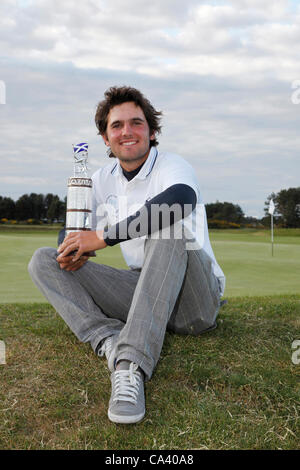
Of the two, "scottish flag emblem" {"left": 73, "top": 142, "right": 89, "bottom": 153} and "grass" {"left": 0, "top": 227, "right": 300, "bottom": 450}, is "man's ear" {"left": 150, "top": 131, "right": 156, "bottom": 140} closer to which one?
"scottish flag emblem" {"left": 73, "top": 142, "right": 89, "bottom": 153}

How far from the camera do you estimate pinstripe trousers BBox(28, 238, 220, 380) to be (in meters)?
2.61

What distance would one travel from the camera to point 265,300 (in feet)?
15.9

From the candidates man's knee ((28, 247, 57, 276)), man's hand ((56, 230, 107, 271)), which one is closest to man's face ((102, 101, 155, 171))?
man's hand ((56, 230, 107, 271))

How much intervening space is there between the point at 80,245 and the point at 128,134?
2.84ft

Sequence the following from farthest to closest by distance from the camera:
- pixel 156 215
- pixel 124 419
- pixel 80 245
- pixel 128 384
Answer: pixel 80 245
pixel 156 215
pixel 128 384
pixel 124 419

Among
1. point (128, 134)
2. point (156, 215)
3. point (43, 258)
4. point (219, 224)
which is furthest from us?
point (219, 224)

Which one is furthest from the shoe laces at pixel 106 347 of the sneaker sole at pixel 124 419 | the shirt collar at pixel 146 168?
the shirt collar at pixel 146 168

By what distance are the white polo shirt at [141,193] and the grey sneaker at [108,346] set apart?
1.82 ft

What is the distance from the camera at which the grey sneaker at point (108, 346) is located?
2932 millimetres

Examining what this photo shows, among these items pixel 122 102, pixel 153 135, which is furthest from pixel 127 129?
pixel 153 135

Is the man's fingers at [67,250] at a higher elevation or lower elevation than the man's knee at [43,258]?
higher

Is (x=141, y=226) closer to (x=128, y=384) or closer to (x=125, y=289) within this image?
(x=125, y=289)

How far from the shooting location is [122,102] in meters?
3.37

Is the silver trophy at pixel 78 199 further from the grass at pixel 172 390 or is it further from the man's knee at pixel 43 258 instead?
the grass at pixel 172 390
